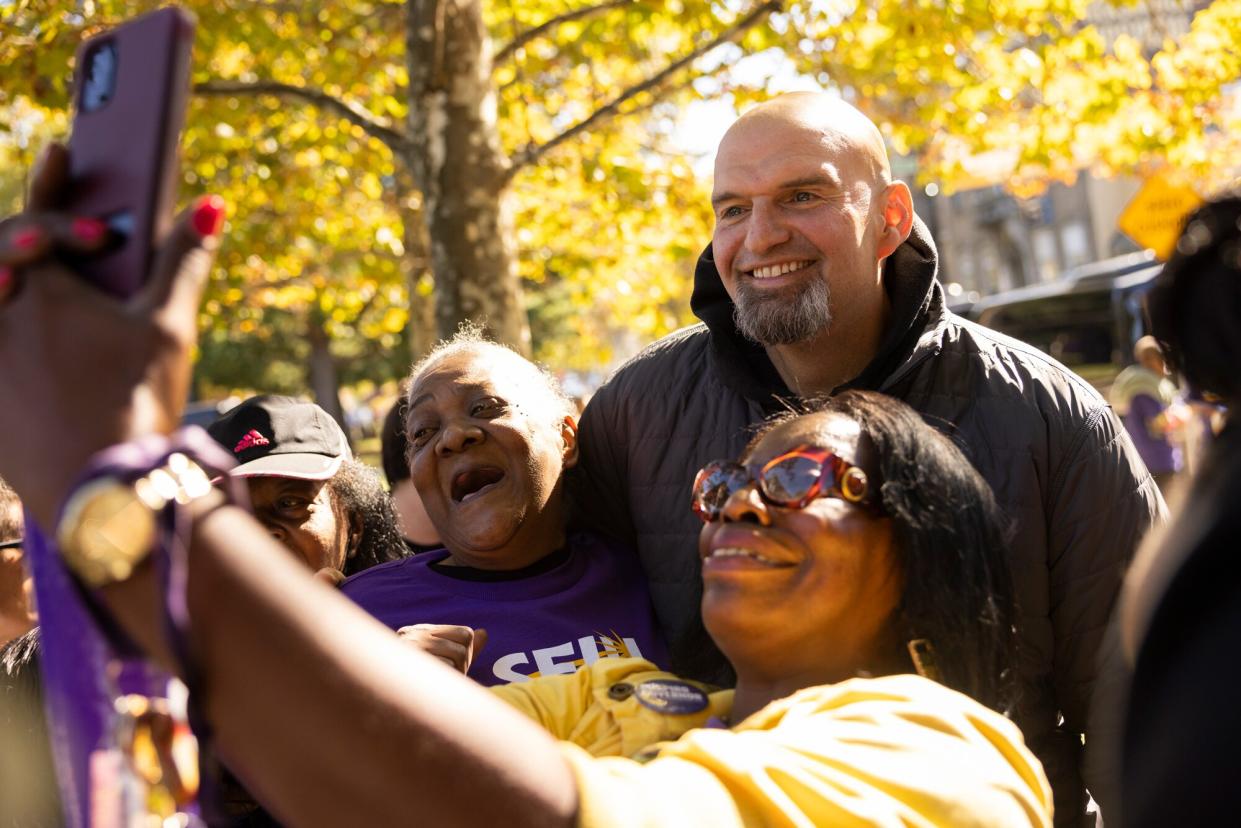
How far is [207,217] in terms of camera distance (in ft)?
4.20

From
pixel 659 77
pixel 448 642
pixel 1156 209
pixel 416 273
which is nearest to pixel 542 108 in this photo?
pixel 416 273

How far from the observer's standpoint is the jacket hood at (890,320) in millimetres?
3127

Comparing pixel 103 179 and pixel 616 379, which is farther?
pixel 616 379

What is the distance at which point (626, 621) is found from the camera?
3.06 metres

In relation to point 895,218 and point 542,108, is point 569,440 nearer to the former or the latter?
point 895,218

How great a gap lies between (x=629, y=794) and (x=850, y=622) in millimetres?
809

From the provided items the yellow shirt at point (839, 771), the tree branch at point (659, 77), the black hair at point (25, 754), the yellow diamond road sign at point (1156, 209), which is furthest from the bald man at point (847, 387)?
the yellow diamond road sign at point (1156, 209)

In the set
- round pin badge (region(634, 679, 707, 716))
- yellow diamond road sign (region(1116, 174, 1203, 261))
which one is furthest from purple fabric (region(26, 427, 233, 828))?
yellow diamond road sign (region(1116, 174, 1203, 261))

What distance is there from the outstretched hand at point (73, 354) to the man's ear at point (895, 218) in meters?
2.45

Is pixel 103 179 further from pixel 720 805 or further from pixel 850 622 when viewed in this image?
pixel 850 622

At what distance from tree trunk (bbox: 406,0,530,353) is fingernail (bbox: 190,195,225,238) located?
4.91 meters

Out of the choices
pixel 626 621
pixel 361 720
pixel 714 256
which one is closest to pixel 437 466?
pixel 626 621

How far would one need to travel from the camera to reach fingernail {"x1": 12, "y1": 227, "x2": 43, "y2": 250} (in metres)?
1.21

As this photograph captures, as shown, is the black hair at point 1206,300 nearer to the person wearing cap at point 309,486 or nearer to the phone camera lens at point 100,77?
the phone camera lens at point 100,77
